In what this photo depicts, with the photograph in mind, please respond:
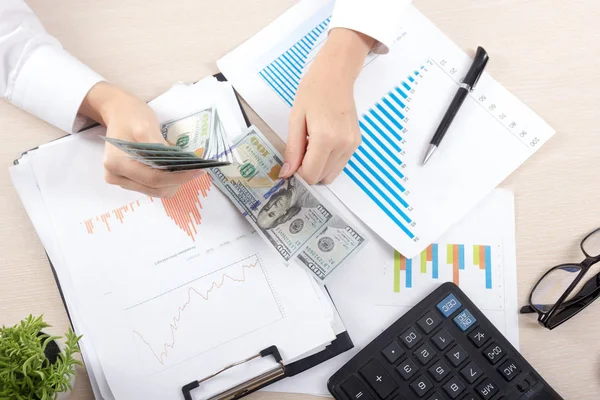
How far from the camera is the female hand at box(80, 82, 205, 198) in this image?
0.60 m

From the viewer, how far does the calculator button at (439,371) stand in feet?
1.99

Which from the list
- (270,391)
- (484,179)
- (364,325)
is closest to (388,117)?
(484,179)

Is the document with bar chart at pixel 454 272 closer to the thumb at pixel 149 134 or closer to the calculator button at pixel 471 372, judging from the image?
the calculator button at pixel 471 372

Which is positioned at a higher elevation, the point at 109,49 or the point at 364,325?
the point at 109,49

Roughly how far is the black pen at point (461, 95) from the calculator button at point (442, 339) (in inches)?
8.7

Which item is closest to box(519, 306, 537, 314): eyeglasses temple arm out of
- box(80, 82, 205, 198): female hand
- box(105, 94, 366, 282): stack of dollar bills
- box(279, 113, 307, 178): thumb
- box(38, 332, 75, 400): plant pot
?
box(105, 94, 366, 282): stack of dollar bills

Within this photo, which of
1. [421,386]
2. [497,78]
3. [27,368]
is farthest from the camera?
[497,78]

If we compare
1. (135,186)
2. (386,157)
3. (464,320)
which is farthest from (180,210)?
(464,320)

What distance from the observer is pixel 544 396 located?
60cm

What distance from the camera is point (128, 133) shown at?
634mm

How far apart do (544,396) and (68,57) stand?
0.74m

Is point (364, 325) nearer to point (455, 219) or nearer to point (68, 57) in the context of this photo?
point (455, 219)

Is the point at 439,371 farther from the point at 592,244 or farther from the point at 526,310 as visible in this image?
the point at 592,244

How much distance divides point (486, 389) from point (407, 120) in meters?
0.35
